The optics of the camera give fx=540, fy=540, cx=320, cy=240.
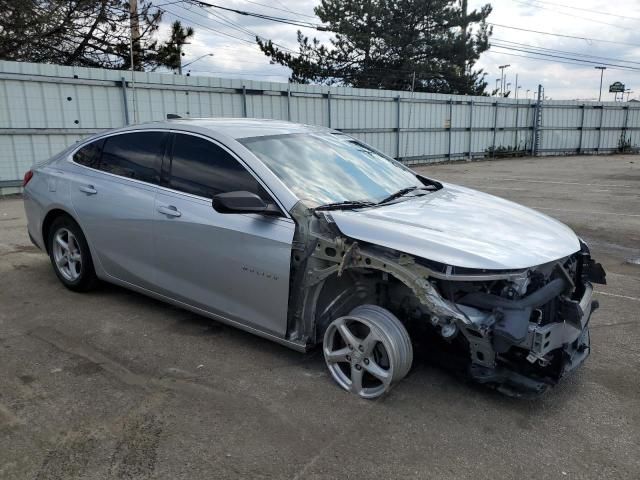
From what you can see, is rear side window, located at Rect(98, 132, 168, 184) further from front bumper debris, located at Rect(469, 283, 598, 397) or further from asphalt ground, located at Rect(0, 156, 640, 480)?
front bumper debris, located at Rect(469, 283, 598, 397)

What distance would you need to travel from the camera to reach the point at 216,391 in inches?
128

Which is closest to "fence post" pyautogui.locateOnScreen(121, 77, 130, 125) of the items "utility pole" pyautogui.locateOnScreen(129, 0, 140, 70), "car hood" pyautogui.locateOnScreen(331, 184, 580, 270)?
"utility pole" pyautogui.locateOnScreen(129, 0, 140, 70)

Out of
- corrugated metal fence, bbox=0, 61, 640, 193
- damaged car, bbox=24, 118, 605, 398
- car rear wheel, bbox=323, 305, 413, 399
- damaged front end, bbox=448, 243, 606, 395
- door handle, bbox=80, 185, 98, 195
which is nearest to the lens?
damaged front end, bbox=448, 243, 606, 395

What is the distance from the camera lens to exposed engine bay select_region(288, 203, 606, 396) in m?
2.83

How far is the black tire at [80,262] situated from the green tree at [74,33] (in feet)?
44.8

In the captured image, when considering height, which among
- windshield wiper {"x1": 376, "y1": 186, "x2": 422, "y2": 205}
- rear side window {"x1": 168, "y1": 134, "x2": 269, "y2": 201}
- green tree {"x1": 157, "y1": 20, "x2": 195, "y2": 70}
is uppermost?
green tree {"x1": 157, "y1": 20, "x2": 195, "y2": 70}

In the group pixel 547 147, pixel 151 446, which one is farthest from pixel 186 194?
pixel 547 147

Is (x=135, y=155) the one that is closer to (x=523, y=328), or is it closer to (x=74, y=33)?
(x=523, y=328)

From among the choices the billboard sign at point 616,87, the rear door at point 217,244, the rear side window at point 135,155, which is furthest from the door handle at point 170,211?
the billboard sign at point 616,87

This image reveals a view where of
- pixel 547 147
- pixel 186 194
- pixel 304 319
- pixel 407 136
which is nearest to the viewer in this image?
pixel 304 319

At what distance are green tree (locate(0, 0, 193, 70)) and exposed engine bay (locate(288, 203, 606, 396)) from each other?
53.0 feet

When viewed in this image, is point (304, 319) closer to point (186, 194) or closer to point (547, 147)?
point (186, 194)

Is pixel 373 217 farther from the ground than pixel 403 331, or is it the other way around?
pixel 373 217

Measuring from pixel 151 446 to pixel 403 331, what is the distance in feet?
4.78
